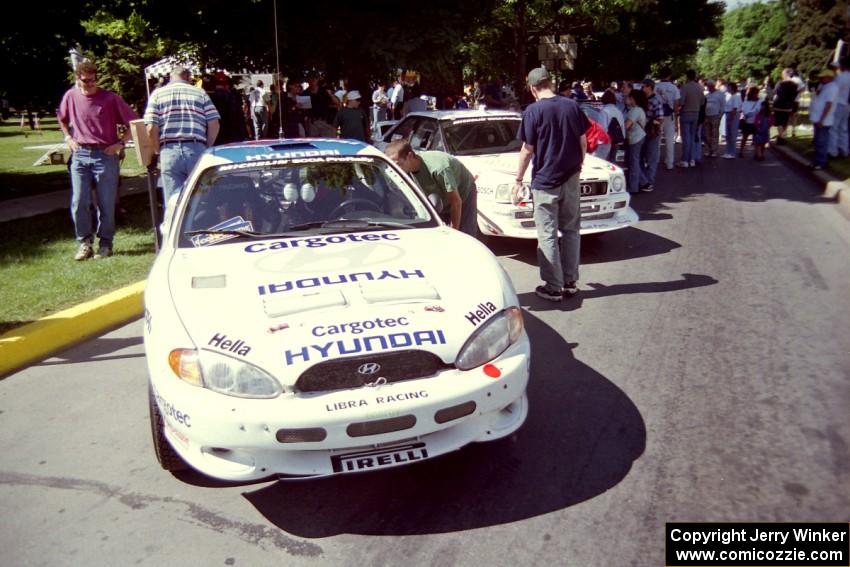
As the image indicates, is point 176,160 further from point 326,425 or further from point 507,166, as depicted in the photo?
point 326,425

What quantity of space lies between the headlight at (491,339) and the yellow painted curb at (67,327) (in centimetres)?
359

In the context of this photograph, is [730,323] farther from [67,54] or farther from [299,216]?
[67,54]

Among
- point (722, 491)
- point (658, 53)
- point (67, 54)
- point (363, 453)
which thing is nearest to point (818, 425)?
point (722, 491)

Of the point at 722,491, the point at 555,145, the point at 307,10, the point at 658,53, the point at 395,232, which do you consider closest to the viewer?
the point at 722,491

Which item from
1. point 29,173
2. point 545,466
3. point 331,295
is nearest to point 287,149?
point 331,295

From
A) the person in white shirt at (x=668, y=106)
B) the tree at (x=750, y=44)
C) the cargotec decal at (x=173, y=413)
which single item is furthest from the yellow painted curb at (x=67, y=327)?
the tree at (x=750, y=44)

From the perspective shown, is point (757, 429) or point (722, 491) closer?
point (722, 491)

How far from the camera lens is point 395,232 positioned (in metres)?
4.35

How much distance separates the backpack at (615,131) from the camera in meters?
11.4

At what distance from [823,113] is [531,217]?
852cm

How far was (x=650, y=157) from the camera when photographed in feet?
41.7

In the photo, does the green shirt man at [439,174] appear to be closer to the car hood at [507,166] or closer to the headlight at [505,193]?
the headlight at [505,193]

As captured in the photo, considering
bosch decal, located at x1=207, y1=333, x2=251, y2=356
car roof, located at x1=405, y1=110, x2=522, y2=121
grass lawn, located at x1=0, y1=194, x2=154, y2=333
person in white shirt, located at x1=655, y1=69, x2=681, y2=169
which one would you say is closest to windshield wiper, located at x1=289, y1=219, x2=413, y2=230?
bosch decal, located at x1=207, y1=333, x2=251, y2=356

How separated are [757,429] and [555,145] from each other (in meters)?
2.95
